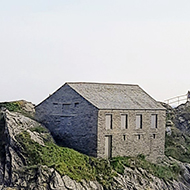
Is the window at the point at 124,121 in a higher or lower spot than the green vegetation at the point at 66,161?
higher

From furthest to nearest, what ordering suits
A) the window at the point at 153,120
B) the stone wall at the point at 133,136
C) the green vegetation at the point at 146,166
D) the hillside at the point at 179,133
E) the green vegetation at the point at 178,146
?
the hillside at the point at 179,133, the green vegetation at the point at 178,146, the window at the point at 153,120, the stone wall at the point at 133,136, the green vegetation at the point at 146,166

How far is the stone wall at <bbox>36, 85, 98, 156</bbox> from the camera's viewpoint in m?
36.0

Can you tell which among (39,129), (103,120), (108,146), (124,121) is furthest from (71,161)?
(124,121)

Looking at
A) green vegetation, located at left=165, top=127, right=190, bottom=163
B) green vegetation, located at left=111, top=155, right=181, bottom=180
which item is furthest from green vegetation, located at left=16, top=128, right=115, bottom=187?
green vegetation, located at left=165, top=127, right=190, bottom=163

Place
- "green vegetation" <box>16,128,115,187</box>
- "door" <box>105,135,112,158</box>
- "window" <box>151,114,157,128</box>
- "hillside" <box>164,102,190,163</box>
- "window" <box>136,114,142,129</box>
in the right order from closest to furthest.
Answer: "green vegetation" <box>16,128,115,187</box>
"door" <box>105,135,112,158</box>
"window" <box>136,114,142,129</box>
"window" <box>151,114,157,128</box>
"hillside" <box>164,102,190,163</box>

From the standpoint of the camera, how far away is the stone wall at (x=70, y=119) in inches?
1416

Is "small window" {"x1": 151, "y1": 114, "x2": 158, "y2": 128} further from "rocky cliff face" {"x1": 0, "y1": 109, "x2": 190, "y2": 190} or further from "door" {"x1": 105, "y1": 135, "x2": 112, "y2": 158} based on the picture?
"door" {"x1": 105, "y1": 135, "x2": 112, "y2": 158}

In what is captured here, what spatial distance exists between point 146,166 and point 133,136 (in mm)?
2755

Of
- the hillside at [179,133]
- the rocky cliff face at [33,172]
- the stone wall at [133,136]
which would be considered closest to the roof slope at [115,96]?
the stone wall at [133,136]

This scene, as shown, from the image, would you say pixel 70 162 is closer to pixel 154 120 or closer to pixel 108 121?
pixel 108 121

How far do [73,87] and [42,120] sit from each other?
14.1ft

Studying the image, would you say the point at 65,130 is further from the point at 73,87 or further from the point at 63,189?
the point at 63,189

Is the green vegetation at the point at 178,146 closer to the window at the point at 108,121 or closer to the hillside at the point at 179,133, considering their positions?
the hillside at the point at 179,133

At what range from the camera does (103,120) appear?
118 feet
